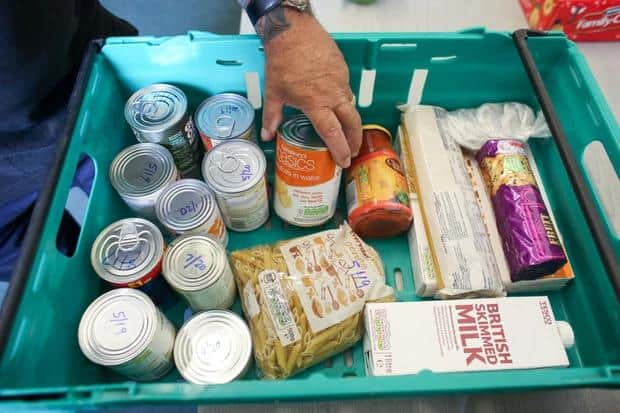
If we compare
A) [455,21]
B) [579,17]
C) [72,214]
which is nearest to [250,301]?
[72,214]

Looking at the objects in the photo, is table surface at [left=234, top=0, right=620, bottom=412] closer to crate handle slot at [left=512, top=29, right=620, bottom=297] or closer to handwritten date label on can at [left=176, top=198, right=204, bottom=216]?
crate handle slot at [left=512, top=29, right=620, bottom=297]

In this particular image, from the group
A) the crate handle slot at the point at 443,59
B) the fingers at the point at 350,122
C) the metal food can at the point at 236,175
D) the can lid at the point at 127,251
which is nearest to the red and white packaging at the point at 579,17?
the crate handle slot at the point at 443,59

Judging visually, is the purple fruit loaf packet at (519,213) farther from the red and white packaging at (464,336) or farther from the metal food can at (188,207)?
the metal food can at (188,207)

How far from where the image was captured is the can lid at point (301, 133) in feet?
2.44

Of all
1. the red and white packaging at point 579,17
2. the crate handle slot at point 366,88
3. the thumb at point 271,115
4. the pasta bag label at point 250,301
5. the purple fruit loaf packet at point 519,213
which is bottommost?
the pasta bag label at point 250,301

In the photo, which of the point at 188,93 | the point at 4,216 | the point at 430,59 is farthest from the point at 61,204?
the point at 430,59

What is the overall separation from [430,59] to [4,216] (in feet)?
2.66

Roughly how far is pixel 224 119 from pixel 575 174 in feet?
1.86

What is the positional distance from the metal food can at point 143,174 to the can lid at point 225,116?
9 cm

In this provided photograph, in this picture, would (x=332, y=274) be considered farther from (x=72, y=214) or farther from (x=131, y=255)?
(x=72, y=214)

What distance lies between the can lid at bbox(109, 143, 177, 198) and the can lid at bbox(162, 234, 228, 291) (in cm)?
13

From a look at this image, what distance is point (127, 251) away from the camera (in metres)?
0.73

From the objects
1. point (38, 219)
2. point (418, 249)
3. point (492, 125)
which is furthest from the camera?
point (492, 125)

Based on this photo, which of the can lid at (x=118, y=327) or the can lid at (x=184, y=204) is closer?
the can lid at (x=118, y=327)
